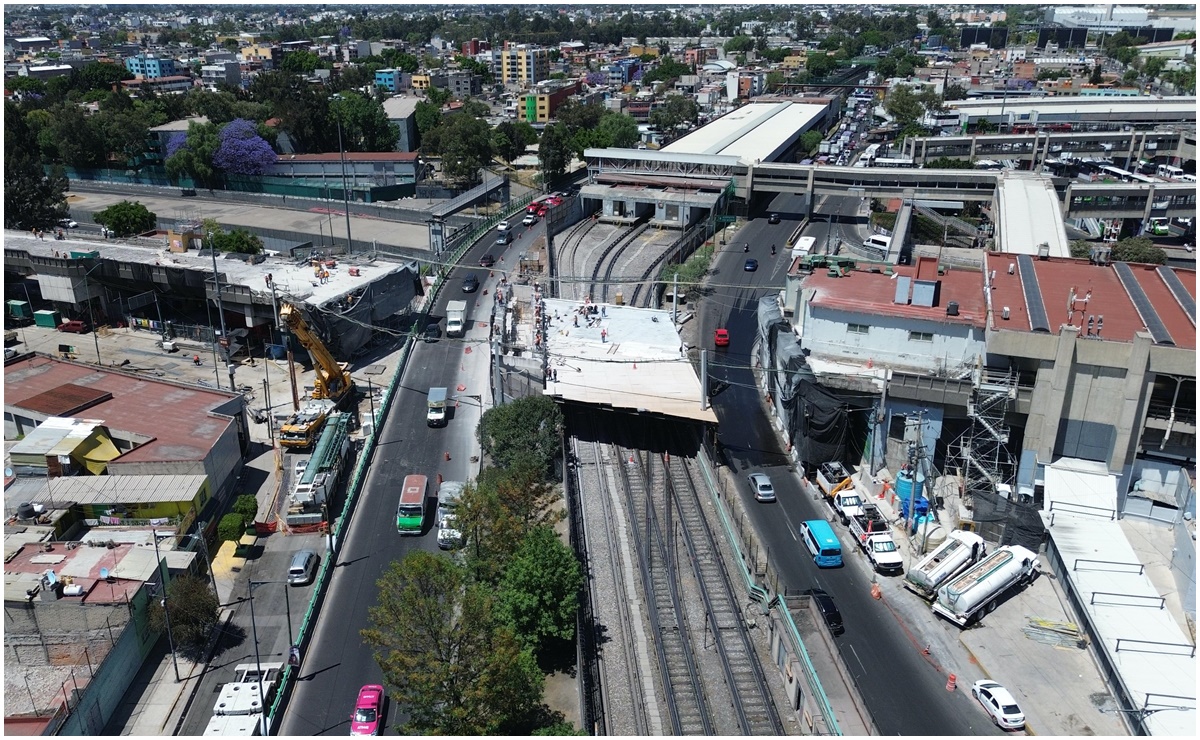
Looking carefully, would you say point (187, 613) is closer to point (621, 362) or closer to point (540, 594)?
point (540, 594)

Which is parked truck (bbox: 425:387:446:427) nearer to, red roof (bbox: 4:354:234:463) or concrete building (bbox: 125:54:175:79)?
red roof (bbox: 4:354:234:463)

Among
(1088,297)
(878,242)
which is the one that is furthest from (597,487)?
(878,242)

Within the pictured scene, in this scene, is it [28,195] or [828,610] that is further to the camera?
[28,195]

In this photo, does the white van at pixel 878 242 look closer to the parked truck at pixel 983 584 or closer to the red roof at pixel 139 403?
the parked truck at pixel 983 584

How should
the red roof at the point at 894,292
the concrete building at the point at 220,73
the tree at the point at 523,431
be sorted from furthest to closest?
1. the concrete building at the point at 220,73
2. the red roof at the point at 894,292
3. the tree at the point at 523,431

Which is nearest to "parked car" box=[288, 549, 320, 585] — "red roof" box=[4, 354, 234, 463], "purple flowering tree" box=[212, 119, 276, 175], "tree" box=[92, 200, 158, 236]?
"red roof" box=[4, 354, 234, 463]

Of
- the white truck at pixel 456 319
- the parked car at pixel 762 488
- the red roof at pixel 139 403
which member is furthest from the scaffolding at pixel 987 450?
the red roof at pixel 139 403

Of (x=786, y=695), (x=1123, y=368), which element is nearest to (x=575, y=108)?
(x=1123, y=368)
